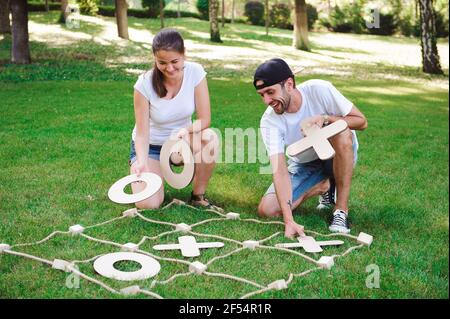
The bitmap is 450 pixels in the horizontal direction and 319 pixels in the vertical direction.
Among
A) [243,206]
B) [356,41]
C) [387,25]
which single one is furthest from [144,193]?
[387,25]

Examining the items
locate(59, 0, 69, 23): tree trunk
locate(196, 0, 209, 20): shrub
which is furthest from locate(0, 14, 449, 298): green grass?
locate(196, 0, 209, 20): shrub

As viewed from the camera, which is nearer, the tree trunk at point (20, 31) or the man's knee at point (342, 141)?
the man's knee at point (342, 141)

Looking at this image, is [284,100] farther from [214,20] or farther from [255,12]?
[255,12]

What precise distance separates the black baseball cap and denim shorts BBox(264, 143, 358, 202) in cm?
89

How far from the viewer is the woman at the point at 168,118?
4.13 metres

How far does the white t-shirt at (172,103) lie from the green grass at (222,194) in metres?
0.65

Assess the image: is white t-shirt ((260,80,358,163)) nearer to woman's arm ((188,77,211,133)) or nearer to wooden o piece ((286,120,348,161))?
wooden o piece ((286,120,348,161))

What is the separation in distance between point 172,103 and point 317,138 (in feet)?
3.88

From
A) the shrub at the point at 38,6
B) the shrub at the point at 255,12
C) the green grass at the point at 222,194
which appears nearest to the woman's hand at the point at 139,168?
the green grass at the point at 222,194

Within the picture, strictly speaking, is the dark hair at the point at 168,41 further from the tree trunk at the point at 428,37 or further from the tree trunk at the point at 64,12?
the tree trunk at the point at 64,12

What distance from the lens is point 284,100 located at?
378 centimetres

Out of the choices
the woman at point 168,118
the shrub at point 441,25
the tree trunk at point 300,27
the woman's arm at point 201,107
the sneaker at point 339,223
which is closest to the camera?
the sneaker at point 339,223

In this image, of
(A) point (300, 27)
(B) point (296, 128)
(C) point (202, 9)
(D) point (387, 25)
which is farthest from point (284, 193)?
(D) point (387, 25)
